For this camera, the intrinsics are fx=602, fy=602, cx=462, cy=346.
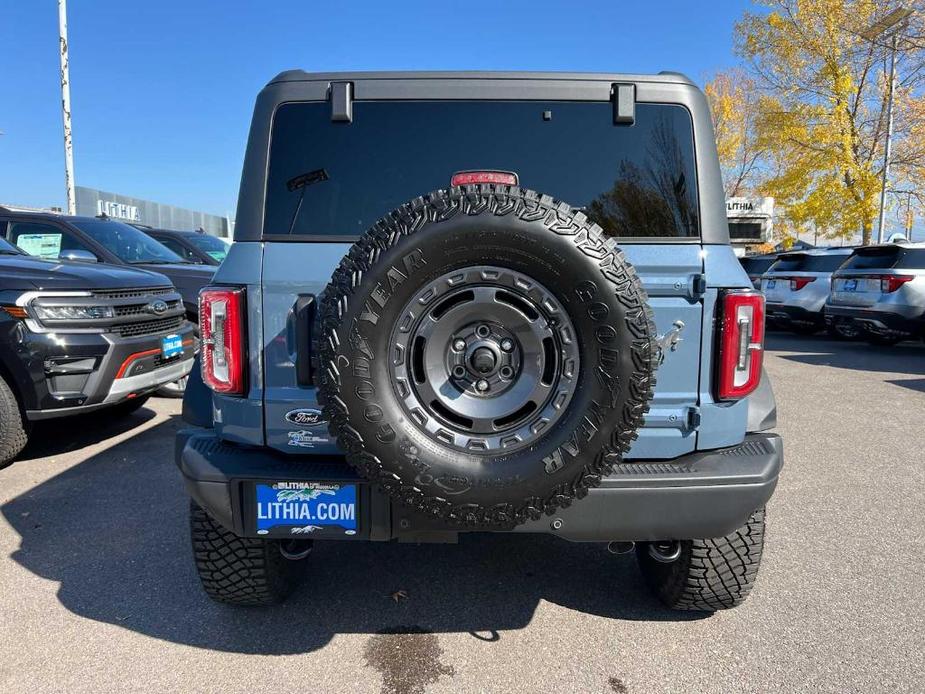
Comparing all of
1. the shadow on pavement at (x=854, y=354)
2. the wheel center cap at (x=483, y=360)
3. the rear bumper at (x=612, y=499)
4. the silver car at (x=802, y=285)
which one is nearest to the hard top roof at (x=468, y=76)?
the wheel center cap at (x=483, y=360)

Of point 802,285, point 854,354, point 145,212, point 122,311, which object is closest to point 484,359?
point 122,311

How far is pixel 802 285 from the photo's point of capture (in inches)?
471

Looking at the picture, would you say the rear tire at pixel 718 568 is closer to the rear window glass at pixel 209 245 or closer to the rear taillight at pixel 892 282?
the rear window glass at pixel 209 245

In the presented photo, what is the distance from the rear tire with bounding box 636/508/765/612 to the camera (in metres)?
2.38

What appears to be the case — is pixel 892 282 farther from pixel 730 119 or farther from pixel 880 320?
pixel 730 119

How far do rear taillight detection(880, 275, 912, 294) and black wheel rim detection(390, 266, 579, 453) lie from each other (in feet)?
32.3

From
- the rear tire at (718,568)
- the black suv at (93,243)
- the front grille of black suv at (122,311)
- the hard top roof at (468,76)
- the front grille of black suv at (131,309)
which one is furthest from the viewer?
the black suv at (93,243)

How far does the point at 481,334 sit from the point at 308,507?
84 centimetres

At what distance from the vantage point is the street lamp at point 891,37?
16133 mm

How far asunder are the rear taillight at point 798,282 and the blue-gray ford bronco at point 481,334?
1111cm

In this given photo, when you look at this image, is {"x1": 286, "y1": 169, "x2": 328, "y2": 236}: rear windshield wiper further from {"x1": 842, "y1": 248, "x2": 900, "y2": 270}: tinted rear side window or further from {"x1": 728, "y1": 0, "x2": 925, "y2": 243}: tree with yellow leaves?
{"x1": 728, "y1": 0, "x2": 925, "y2": 243}: tree with yellow leaves

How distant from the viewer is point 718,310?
2.12 m

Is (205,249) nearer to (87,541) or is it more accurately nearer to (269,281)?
(87,541)

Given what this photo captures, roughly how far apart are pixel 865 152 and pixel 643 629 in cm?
2257
